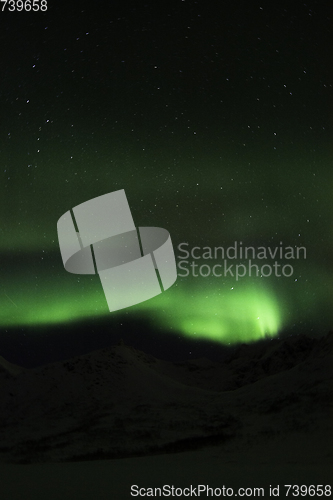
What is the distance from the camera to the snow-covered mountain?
17922mm

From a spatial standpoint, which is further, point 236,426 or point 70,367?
point 70,367

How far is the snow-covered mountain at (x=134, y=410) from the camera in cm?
1792

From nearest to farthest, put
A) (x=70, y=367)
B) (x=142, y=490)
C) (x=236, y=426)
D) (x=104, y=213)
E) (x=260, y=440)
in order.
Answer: (x=142, y=490), (x=260, y=440), (x=236, y=426), (x=104, y=213), (x=70, y=367)

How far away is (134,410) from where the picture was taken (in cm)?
2105

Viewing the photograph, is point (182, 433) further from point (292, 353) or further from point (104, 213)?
point (292, 353)

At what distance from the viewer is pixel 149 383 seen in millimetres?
24719

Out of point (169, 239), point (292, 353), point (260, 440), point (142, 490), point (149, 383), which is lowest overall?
point (142, 490)

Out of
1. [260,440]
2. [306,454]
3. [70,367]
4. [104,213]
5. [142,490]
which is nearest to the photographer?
[142,490]

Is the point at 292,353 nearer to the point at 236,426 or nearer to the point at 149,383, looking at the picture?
the point at 149,383

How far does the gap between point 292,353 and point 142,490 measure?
20.0 m

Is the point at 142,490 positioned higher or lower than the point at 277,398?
lower

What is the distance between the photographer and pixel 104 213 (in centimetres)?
2269

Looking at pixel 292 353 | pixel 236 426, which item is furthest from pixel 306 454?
pixel 292 353

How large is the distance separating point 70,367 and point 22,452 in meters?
6.37
